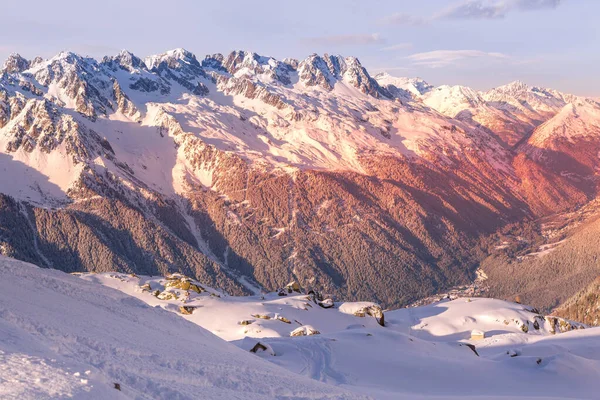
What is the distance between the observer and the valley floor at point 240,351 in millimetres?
27188

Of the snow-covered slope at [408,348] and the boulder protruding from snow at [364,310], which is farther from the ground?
the snow-covered slope at [408,348]

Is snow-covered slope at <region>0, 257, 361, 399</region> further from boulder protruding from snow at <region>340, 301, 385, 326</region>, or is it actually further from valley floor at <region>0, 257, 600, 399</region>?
boulder protruding from snow at <region>340, 301, 385, 326</region>

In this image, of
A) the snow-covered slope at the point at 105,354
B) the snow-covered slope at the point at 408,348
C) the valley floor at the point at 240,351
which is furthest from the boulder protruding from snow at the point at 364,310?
the snow-covered slope at the point at 105,354

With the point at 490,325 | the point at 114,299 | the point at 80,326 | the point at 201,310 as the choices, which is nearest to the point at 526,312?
the point at 490,325

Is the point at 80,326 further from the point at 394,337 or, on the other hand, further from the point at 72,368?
the point at 394,337

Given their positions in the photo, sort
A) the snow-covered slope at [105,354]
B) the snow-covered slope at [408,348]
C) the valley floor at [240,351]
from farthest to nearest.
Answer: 1. the snow-covered slope at [408,348]
2. the valley floor at [240,351]
3. the snow-covered slope at [105,354]

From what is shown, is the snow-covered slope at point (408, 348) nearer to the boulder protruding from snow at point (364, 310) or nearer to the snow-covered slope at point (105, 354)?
the boulder protruding from snow at point (364, 310)

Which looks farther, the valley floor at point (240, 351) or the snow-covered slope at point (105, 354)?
the valley floor at point (240, 351)

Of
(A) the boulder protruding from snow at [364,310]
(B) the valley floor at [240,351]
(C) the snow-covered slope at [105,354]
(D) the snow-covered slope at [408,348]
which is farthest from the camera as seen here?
(A) the boulder protruding from snow at [364,310]

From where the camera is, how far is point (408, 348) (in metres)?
68.9

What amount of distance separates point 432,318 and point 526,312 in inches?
771

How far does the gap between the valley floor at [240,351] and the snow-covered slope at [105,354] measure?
10 centimetres

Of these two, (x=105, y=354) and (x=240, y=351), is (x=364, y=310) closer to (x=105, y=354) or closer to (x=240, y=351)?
(x=240, y=351)

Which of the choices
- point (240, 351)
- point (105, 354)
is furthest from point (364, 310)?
point (105, 354)
